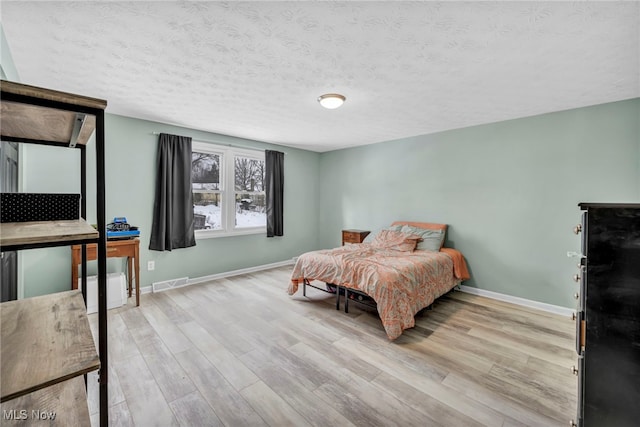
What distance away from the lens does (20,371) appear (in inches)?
25.0

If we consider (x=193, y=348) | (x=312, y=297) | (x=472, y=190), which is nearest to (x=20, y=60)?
(x=193, y=348)

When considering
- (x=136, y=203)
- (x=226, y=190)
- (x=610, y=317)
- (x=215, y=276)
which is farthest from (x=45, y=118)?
(x=215, y=276)

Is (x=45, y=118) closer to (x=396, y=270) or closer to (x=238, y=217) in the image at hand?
(x=396, y=270)

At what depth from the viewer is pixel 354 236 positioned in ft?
15.9

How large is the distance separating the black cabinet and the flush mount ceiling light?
2139 mm

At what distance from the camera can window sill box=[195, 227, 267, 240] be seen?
4.24 metres

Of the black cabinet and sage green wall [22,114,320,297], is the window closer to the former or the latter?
sage green wall [22,114,320,297]

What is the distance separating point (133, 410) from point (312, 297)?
223 cm

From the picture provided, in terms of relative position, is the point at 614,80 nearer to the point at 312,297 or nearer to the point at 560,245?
the point at 560,245

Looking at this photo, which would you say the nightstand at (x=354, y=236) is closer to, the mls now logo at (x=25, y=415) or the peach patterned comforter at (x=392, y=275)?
the peach patterned comforter at (x=392, y=275)

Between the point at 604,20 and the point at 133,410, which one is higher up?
the point at 604,20

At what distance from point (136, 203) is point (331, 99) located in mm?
2896

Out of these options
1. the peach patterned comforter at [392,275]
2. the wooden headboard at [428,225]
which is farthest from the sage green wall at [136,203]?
the wooden headboard at [428,225]

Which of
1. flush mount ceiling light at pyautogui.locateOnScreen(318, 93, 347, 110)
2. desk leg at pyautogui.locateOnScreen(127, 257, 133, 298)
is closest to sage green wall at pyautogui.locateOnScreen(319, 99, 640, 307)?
flush mount ceiling light at pyautogui.locateOnScreen(318, 93, 347, 110)
